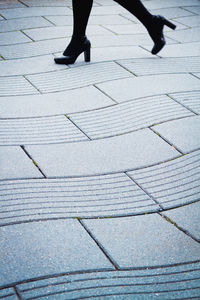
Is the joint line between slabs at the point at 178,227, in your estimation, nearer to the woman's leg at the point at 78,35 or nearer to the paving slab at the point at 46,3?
the woman's leg at the point at 78,35

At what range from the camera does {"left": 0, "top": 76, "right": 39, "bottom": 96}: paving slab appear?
158 inches

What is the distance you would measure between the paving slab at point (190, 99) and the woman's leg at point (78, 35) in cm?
117

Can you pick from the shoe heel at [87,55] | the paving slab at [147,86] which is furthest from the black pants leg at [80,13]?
the paving slab at [147,86]

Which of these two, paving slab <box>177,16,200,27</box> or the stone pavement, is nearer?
the stone pavement

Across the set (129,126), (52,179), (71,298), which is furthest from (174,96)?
(71,298)

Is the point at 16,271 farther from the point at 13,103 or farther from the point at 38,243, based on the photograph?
the point at 13,103

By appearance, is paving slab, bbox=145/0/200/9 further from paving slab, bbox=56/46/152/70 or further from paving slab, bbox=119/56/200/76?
paving slab, bbox=119/56/200/76

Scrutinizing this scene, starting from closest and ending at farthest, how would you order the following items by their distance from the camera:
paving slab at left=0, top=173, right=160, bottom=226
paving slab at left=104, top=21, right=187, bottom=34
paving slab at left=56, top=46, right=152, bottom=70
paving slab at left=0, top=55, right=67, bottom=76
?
paving slab at left=0, top=173, right=160, bottom=226
paving slab at left=0, top=55, right=67, bottom=76
paving slab at left=56, top=46, right=152, bottom=70
paving slab at left=104, top=21, right=187, bottom=34

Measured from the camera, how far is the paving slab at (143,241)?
2254 millimetres

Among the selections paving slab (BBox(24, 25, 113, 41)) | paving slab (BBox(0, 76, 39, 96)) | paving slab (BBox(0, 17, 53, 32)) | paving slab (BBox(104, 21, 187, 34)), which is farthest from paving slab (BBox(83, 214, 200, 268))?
paving slab (BBox(0, 17, 53, 32))

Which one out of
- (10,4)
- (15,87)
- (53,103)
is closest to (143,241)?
(53,103)

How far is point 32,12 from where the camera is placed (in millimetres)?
6297

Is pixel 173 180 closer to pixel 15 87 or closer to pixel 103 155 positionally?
pixel 103 155

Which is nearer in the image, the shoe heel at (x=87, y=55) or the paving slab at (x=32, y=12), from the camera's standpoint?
the shoe heel at (x=87, y=55)
